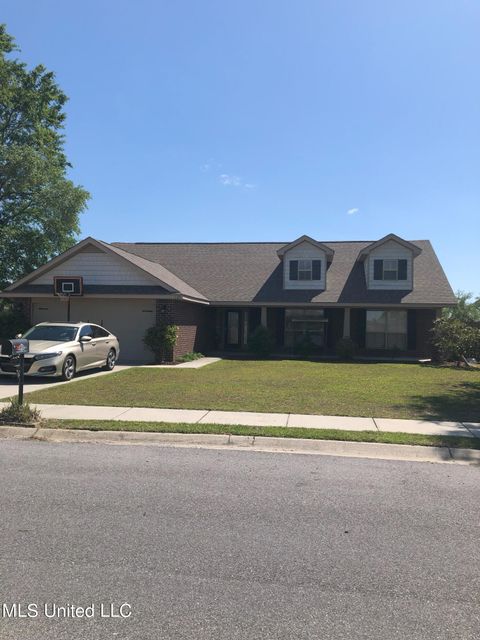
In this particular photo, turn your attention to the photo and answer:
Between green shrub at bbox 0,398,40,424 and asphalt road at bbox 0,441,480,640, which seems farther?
green shrub at bbox 0,398,40,424

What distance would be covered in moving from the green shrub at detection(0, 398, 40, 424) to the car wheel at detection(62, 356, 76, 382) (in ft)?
Result: 17.9

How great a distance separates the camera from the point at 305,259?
24234mm

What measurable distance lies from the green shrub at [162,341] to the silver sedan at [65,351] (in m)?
2.09

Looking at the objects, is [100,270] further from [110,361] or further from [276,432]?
[276,432]

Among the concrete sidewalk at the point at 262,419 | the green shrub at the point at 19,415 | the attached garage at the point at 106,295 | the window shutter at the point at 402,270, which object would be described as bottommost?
the concrete sidewalk at the point at 262,419

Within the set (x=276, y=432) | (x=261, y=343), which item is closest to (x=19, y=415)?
(x=276, y=432)

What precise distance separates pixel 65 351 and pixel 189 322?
805 cm

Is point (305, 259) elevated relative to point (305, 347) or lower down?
elevated

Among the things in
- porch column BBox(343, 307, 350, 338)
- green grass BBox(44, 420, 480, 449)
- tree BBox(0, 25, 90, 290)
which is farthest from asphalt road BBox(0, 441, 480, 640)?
tree BBox(0, 25, 90, 290)

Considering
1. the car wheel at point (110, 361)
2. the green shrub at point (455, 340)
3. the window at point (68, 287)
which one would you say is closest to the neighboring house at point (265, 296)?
the window at point (68, 287)

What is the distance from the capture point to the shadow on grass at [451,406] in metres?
9.35

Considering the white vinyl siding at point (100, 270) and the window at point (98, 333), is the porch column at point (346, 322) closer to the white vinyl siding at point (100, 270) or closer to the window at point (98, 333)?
the white vinyl siding at point (100, 270)

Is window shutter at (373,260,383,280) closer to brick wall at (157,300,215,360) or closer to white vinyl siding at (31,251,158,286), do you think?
brick wall at (157,300,215,360)

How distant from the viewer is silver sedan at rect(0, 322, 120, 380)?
1350 centimetres
